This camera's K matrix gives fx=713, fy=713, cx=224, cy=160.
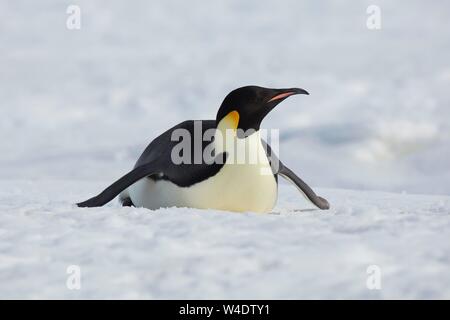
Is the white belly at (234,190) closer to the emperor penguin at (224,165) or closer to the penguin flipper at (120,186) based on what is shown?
the emperor penguin at (224,165)

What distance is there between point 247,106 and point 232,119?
130mm

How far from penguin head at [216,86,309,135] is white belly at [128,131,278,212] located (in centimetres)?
13

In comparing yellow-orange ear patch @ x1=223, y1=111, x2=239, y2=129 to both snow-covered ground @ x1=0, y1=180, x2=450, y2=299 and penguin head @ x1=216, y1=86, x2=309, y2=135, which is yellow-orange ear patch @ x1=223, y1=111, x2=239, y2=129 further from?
snow-covered ground @ x1=0, y1=180, x2=450, y2=299

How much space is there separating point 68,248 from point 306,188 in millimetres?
2631

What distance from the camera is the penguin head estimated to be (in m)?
4.57

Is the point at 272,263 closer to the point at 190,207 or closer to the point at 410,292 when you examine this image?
the point at 410,292

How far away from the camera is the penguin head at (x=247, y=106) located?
457 cm

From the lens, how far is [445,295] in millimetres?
2469

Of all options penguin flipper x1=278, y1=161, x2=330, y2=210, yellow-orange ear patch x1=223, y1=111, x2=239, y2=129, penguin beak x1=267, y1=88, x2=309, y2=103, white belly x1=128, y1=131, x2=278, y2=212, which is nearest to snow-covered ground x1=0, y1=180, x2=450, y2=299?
white belly x1=128, y1=131, x2=278, y2=212

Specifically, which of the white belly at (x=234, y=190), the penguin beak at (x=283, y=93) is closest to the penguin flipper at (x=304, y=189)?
the white belly at (x=234, y=190)

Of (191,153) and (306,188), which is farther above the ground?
(191,153)
